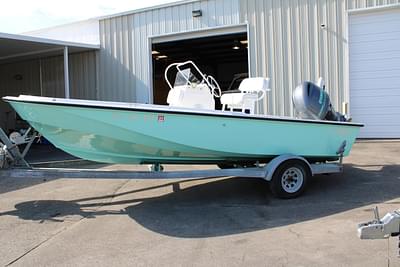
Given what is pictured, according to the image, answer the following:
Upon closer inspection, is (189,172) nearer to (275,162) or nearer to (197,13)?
(275,162)

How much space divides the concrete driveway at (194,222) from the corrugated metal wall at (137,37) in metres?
6.52

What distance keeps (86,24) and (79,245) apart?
38.3 ft

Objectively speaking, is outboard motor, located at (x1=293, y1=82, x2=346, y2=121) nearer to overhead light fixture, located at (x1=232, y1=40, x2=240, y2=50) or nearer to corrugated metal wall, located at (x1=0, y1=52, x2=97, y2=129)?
corrugated metal wall, located at (x1=0, y1=52, x2=97, y2=129)

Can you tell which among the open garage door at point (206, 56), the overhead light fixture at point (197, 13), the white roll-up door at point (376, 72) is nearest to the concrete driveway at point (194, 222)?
the white roll-up door at point (376, 72)

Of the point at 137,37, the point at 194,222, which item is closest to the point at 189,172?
the point at 194,222

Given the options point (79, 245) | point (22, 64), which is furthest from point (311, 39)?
point (22, 64)

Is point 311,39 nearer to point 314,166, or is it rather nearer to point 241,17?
point 241,17

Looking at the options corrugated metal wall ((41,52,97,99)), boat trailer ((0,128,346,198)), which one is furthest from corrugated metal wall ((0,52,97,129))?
boat trailer ((0,128,346,198))

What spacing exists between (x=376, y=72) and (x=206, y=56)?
1188 centimetres

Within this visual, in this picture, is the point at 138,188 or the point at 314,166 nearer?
the point at 314,166

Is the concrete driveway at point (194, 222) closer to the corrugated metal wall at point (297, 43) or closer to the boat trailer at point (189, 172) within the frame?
the boat trailer at point (189, 172)

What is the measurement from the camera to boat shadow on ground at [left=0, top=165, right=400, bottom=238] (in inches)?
201

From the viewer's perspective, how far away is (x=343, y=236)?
14.6 feet

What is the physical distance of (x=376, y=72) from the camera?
453 inches
